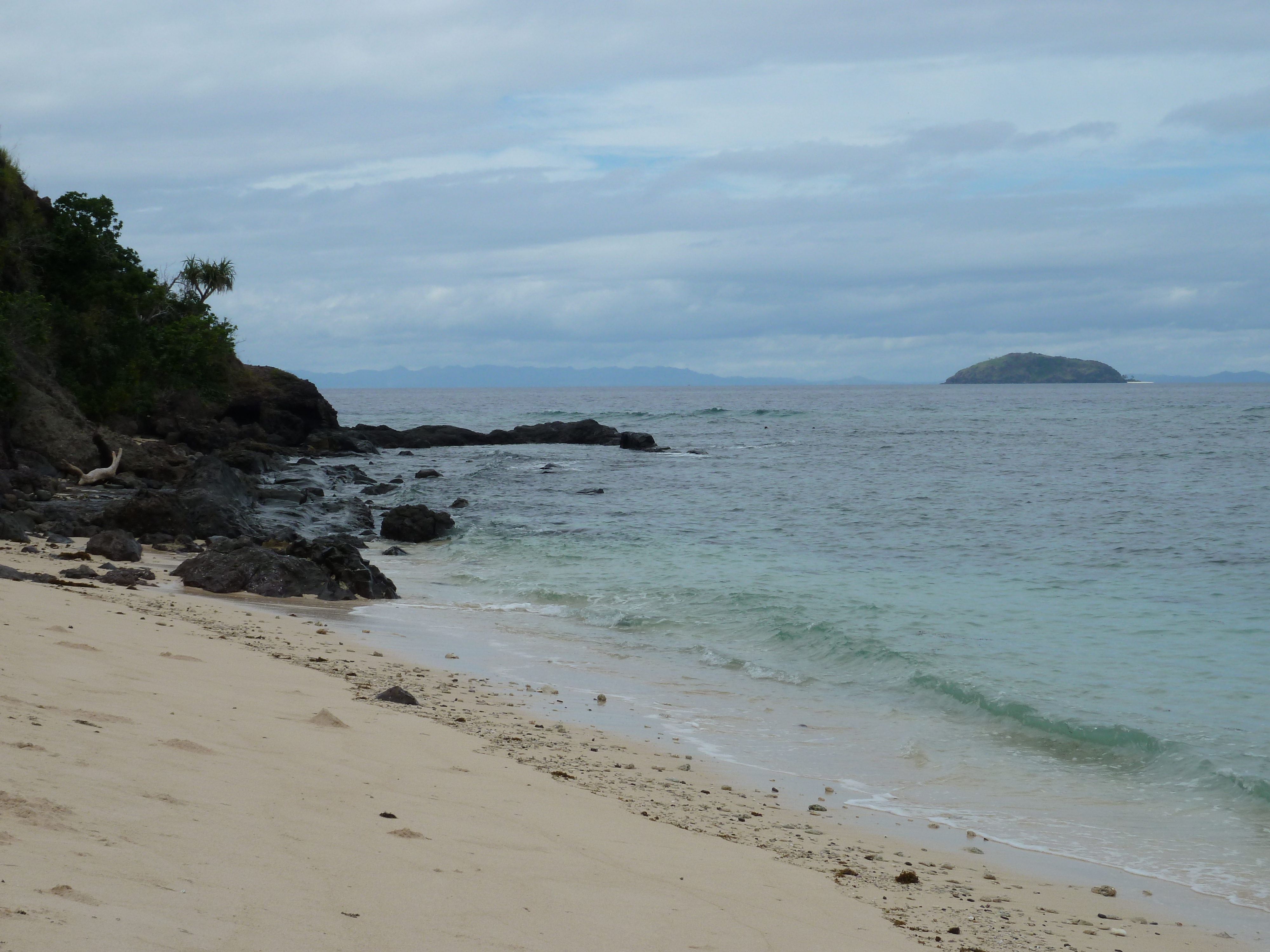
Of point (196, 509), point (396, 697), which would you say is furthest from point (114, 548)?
point (396, 697)

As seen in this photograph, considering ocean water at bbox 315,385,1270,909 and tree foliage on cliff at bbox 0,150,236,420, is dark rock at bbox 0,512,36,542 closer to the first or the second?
ocean water at bbox 315,385,1270,909

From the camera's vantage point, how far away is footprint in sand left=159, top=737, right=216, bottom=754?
222 inches

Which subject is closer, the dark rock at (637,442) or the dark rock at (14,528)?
the dark rock at (14,528)

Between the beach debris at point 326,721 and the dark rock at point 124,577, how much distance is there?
22.9 feet

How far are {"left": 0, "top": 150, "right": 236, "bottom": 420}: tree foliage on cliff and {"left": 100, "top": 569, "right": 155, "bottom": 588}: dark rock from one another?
17261 mm

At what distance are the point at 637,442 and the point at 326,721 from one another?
51989 millimetres

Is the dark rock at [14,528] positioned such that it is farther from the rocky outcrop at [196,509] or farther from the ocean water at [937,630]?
the ocean water at [937,630]

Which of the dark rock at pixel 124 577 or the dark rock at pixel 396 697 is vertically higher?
the dark rock at pixel 124 577

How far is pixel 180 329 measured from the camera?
43.0 m

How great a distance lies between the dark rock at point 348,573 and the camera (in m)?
16.2

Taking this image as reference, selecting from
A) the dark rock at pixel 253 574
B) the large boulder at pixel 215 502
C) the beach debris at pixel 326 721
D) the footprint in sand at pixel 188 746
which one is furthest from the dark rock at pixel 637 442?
the footprint in sand at pixel 188 746

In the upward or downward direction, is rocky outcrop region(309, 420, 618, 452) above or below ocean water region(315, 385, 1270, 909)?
above

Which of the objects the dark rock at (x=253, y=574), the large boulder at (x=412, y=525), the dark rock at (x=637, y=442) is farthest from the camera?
the dark rock at (x=637, y=442)

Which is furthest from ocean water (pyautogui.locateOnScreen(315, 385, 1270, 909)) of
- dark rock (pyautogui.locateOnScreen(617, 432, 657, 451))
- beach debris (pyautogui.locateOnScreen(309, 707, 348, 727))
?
dark rock (pyautogui.locateOnScreen(617, 432, 657, 451))
